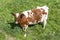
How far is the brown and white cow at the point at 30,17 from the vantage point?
1117 cm

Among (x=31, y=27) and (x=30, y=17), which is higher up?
(x=30, y=17)

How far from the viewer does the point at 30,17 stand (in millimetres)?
11438

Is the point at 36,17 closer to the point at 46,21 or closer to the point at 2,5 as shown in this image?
the point at 46,21

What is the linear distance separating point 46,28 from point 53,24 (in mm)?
614

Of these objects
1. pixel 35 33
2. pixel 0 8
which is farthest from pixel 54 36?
pixel 0 8

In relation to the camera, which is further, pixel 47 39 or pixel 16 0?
pixel 16 0

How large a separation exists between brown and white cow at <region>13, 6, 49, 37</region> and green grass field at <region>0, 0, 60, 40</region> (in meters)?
0.55

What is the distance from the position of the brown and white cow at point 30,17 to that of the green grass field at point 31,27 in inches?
21.8

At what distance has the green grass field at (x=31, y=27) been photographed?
11641mm

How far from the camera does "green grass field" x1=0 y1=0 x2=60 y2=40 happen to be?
38.2 ft

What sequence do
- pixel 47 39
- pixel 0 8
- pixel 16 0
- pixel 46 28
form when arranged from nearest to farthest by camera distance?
pixel 47 39 < pixel 46 28 < pixel 0 8 < pixel 16 0

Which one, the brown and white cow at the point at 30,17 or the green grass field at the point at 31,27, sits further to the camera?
the green grass field at the point at 31,27

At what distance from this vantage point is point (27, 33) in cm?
1187

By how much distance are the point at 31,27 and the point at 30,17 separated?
0.98 metres
